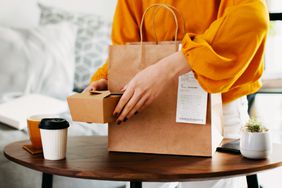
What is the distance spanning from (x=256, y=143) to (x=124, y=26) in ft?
1.76

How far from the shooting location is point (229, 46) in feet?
3.15

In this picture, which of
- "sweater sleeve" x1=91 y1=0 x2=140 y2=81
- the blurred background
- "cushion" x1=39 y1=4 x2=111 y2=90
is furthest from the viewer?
"cushion" x1=39 y1=4 x2=111 y2=90

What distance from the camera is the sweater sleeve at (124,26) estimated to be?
4.25 ft

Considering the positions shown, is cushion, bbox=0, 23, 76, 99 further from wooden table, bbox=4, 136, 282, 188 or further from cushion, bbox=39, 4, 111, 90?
wooden table, bbox=4, 136, 282, 188

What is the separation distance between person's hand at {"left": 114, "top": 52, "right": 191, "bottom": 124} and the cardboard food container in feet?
0.08

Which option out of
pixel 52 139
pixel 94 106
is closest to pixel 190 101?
pixel 94 106

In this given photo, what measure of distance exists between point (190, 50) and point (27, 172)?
76cm

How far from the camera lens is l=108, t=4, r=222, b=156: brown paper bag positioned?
1017 millimetres

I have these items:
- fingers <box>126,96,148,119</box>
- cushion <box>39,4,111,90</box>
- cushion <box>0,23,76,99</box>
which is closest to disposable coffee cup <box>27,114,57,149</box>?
fingers <box>126,96,148,119</box>

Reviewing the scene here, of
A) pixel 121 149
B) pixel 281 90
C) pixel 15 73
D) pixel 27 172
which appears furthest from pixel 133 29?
pixel 281 90

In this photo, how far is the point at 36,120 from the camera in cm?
111

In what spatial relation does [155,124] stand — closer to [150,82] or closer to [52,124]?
[150,82]

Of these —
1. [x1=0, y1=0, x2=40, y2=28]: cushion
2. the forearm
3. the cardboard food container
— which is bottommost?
the cardboard food container

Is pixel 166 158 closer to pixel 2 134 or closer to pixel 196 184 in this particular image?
pixel 196 184
